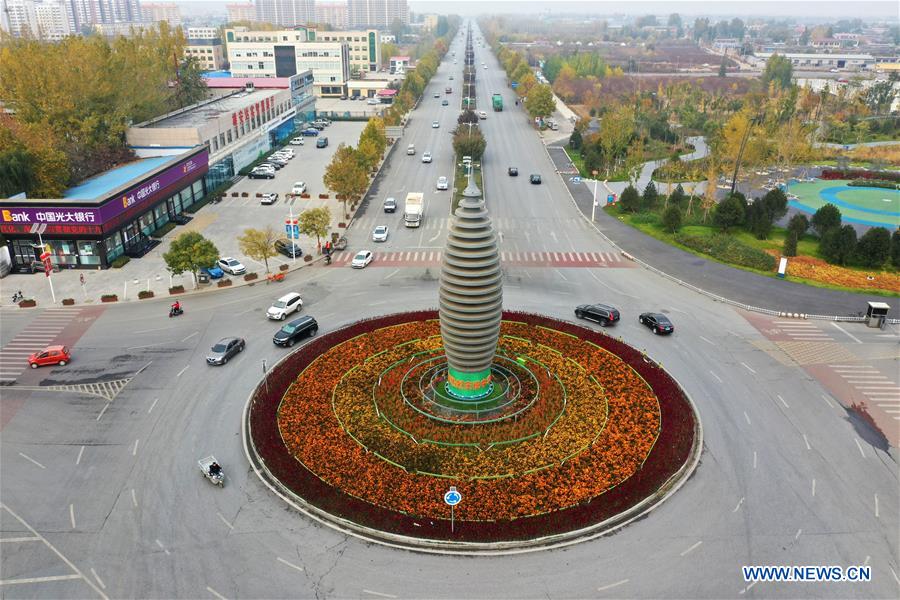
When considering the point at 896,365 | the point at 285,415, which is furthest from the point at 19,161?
the point at 896,365

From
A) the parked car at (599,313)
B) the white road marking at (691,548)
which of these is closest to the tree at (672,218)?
the parked car at (599,313)

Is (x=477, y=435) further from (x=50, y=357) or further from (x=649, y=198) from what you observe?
(x=649, y=198)

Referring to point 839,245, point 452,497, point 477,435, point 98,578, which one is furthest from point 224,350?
point 839,245

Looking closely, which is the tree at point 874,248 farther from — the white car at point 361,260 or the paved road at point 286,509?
the white car at point 361,260

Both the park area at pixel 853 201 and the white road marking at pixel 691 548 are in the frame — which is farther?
the park area at pixel 853 201

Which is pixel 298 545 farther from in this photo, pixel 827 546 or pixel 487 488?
pixel 827 546

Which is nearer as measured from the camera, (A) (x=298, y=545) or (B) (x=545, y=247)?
(A) (x=298, y=545)
